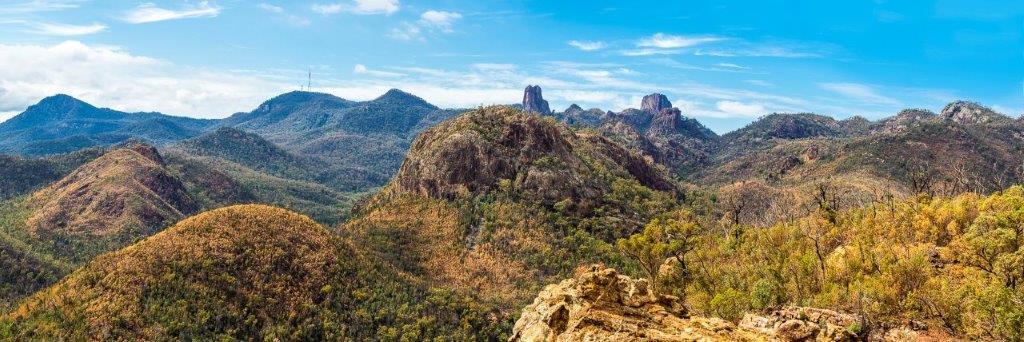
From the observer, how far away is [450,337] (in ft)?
309

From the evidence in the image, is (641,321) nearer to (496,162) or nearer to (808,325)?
(808,325)

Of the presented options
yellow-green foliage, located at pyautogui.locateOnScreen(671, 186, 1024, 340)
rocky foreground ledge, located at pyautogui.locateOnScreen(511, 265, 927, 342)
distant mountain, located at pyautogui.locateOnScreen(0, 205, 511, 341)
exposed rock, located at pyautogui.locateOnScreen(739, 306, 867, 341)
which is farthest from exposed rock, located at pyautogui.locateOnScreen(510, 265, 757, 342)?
distant mountain, located at pyautogui.locateOnScreen(0, 205, 511, 341)

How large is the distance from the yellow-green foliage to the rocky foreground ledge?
413 centimetres

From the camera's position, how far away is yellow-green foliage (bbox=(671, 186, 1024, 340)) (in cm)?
4200

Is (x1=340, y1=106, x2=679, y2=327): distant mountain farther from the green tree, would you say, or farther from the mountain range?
the green tree

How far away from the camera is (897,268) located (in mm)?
48781

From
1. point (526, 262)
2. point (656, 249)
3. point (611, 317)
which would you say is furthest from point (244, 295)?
point (611, 317)

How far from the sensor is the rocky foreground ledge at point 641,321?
30.6 m

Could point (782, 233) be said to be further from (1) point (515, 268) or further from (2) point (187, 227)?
(2) point (187, 227)

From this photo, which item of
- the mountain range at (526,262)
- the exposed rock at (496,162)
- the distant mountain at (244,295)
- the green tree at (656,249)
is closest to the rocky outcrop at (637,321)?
the mountain range at (526,262)

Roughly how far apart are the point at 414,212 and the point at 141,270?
179ft

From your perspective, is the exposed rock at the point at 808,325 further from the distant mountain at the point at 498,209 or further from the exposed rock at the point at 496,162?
the exposed rock at the point at 496,162

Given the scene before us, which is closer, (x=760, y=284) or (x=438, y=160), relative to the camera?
(x=760, y=284)

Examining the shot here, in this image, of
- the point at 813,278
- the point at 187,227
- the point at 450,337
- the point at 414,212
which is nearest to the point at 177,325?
the point at 187,227
